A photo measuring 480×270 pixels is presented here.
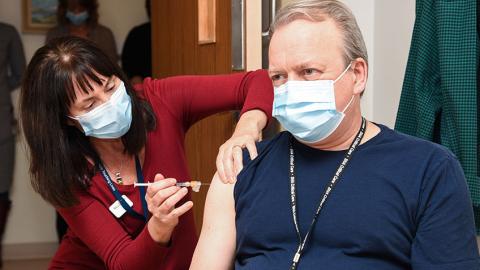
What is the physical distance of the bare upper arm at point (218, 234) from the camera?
1346mm

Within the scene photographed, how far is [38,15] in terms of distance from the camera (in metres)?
4.32

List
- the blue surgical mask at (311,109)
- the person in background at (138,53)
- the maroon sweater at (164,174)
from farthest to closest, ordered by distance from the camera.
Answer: the person in background at (138,53), the maroon sweater at (164,174), the blue surgical mask at (311,109)

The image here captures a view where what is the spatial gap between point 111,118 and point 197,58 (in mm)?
882

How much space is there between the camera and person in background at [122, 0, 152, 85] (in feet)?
13.3

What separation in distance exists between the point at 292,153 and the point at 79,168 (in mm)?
641

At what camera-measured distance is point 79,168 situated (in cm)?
162

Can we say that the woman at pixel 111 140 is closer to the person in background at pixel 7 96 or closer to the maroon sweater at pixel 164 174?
the maroon sweater at pixel 164 174

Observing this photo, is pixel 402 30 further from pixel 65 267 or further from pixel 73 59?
pixel 65 267

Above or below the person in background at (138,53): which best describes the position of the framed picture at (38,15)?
above

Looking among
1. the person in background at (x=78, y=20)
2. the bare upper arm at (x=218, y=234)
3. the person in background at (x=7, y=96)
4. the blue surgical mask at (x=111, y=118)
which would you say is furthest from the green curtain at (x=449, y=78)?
the person in background at (x=7, y=96)

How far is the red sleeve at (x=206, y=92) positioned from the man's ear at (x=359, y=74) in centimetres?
39

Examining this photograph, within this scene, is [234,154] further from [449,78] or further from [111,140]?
[449,78]

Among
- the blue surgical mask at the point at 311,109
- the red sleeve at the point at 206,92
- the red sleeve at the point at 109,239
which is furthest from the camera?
the red sleeve at the point at 206,92

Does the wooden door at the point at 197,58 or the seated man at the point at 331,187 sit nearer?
the seated man at the point at 331,187
